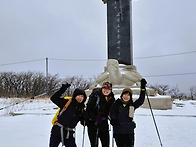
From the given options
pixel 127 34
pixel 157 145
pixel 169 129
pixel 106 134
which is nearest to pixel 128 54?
pixel 127 34

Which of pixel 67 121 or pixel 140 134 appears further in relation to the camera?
pixel 140 134

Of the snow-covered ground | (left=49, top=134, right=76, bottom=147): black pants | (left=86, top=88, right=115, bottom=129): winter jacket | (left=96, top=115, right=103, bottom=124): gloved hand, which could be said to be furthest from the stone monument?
(left=49, top=134, right=76, bottom=147): black pants

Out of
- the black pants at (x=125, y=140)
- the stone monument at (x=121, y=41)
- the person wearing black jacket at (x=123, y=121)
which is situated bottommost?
the black pants at (x=125, y=140)

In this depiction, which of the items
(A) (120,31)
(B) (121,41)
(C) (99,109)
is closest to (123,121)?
(C) (99,109)

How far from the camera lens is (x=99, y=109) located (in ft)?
7.29

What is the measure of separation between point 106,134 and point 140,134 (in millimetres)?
1685

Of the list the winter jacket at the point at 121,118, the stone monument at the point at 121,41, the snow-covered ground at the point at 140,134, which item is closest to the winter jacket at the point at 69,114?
the winter jacket at the point at 121,118

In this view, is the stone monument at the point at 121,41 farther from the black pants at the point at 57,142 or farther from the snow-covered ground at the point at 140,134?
the black pants at the point at 57,142

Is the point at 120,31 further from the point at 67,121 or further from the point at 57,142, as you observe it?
the point at 57,142

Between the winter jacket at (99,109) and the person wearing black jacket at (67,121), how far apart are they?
17 centimetres

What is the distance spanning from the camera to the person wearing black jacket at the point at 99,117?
7.23 feet

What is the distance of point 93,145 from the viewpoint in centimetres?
221

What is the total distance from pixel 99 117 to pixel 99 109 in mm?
115

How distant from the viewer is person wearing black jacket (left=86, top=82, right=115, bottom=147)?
220 cm
